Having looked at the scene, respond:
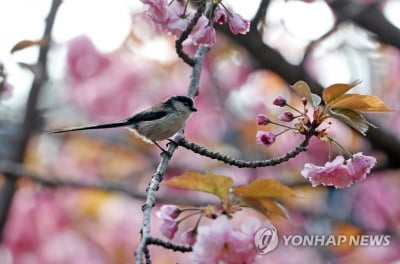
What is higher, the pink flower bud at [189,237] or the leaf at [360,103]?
the leaf at [360,103]

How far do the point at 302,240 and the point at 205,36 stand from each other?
4.26 feet

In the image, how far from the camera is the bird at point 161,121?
276 cm

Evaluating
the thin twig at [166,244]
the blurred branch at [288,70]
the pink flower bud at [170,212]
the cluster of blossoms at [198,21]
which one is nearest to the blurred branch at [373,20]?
the blurred branch at [288,70]

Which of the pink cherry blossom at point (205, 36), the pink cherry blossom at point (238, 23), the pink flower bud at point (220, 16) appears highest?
the pink flower bud at point (220, 16)

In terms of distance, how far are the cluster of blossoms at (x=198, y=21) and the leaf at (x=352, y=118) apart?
14.8 inches

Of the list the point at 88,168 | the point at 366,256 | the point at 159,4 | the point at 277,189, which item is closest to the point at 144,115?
the point at 159,4

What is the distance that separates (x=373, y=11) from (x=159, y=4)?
6.94ft

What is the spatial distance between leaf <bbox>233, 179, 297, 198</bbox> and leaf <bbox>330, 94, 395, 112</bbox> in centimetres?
26

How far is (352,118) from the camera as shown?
71.9 inches

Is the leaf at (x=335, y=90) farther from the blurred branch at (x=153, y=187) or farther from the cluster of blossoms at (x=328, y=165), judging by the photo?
the blurred branch at (x=153, y=187)

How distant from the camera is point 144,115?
2.92 m

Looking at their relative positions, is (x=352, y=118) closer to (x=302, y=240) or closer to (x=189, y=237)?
(x=189, y=237)

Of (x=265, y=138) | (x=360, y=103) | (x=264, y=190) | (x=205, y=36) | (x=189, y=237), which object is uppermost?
(x=205, y=36)

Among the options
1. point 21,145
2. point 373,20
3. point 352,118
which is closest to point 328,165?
point 352,118
